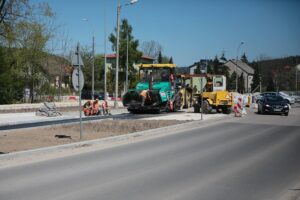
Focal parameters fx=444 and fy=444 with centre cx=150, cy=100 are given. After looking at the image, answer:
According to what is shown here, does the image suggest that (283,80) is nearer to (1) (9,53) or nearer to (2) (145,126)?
(1) (9,53)

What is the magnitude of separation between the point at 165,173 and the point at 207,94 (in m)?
20.4

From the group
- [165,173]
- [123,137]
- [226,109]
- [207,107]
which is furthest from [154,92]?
[165,173]

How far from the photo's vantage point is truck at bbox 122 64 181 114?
27656 millimetres

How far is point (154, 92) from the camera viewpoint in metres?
27.7

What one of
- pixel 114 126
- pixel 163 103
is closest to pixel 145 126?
pixel 114 126

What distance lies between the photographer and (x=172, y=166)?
33.1 feet

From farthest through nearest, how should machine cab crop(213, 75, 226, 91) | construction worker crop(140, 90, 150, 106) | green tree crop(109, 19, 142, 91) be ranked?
green tree crop(109, 19, 142, 91) < machine cab crop(213, 75, 226, 91) < construction worker crop(140, 90, 150, 106)

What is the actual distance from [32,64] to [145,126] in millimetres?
24998

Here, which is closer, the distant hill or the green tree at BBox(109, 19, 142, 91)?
the green tree at BBox(109, 19, 142, 91)

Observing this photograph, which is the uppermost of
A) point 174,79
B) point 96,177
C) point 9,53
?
point 9,53

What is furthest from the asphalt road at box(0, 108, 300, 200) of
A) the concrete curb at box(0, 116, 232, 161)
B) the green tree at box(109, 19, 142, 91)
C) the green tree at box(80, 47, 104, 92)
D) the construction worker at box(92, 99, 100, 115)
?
the green tree at box(80, 47, 104, 92)

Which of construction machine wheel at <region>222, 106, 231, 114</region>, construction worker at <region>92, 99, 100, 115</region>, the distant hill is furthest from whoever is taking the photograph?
the distant hill

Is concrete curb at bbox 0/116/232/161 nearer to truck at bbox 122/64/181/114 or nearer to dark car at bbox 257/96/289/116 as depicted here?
truck at bbox 122/64/181/114

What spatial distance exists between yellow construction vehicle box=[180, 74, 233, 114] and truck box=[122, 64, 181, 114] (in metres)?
1.97
